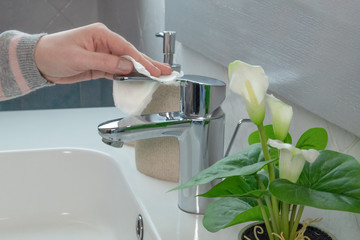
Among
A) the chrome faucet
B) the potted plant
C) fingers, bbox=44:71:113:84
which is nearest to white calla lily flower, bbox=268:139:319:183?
the potted plant

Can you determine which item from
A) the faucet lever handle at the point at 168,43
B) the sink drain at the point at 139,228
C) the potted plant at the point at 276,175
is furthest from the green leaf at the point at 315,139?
the faucet lever handle at the point at 168,43

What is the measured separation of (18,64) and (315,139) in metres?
0.45

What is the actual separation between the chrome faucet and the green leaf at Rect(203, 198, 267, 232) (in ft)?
0.52

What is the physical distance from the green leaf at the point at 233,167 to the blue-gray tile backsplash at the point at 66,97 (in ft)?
4.32

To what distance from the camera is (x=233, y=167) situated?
0.41 meters

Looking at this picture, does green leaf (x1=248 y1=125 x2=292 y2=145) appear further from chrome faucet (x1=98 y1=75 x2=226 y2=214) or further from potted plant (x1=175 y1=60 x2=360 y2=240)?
chrome faucet (x1=98 y1=75 x2=226 y2=214)

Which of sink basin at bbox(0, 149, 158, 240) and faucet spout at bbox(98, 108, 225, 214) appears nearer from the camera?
faucet spout at bbox(98, 108, 225, 214)

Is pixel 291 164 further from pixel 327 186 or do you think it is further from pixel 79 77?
pixel 79 77

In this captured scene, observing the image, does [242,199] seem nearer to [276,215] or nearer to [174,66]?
[276,215]

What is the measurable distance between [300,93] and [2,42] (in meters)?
0.43

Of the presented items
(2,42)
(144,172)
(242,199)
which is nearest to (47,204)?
(144,172)

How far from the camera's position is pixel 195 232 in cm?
58

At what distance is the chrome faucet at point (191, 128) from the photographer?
A: 568 millimetres

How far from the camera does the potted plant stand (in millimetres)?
354
